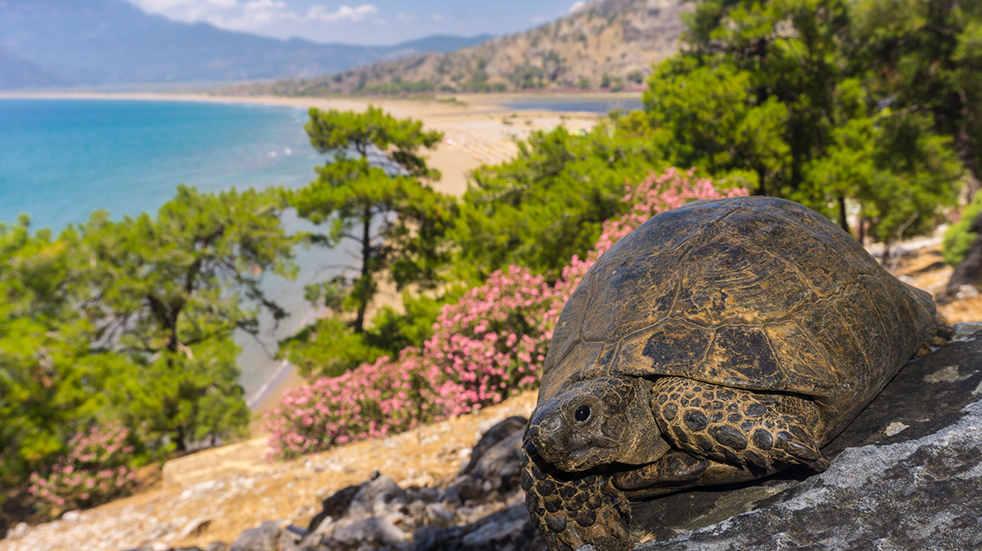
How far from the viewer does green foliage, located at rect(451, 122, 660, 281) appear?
1259 cm

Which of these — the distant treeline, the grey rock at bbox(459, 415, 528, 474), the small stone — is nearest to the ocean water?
the distant treeline

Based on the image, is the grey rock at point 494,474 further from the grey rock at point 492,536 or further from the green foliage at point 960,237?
the green foliage at point 960,237

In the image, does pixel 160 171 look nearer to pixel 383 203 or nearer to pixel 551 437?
pixel 383 203

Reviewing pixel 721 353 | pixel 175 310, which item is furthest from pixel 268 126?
pixel 721 353

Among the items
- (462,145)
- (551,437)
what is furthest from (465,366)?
(462,145)

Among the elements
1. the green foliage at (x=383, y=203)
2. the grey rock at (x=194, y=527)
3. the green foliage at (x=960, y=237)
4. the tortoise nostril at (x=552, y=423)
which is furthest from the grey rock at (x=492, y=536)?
the green foliage at (x=383, y=203)

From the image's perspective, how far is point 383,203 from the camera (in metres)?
15.6

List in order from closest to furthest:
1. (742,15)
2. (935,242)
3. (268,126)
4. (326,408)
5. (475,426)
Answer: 1. (475,426)
2. (326,408)
3. (742,15)
4. (935,242)
5. (268,126)

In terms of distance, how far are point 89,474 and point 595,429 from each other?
1469cm

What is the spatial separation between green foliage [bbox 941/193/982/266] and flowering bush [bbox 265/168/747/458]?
4.35 meters

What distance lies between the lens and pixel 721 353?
238cm

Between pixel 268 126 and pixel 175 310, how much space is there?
400ft

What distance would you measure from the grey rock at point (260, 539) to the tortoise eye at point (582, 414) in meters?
4.04

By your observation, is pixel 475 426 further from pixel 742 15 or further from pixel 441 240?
pixel 742 15
